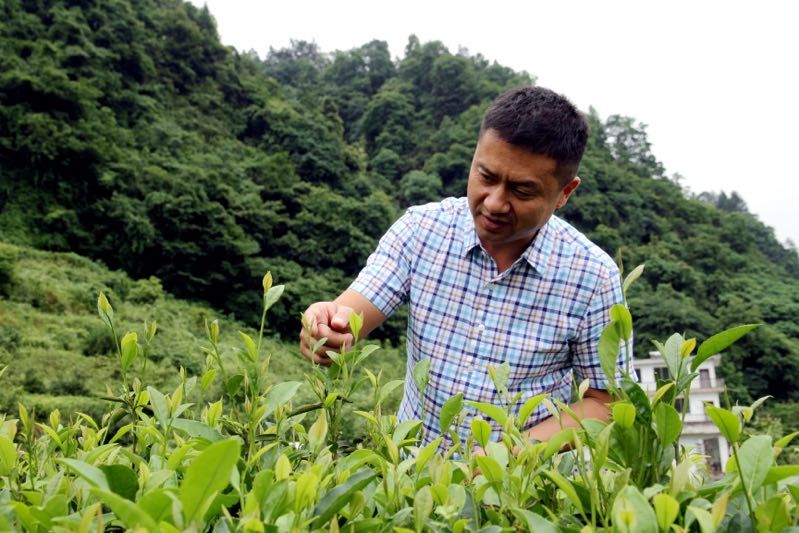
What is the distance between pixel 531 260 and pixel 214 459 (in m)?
1.11

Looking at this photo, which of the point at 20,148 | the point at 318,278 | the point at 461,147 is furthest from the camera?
the point at 461,147

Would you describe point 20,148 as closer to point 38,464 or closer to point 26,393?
point 26,393

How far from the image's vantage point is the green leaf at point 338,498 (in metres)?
0.39

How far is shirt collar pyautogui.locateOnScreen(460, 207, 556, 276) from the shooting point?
1.32m

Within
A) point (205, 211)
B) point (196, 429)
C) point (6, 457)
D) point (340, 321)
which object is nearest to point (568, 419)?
point (340, 321)

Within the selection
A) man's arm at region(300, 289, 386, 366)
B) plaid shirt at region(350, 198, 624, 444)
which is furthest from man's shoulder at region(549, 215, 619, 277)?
man's arm at region(300, 289, 386, 366)

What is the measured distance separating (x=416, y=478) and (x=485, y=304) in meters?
0.90

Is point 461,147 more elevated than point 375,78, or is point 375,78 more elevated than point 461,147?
point 375,78

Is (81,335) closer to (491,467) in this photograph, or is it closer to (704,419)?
(491,467)

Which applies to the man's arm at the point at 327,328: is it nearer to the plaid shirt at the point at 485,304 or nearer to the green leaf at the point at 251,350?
the green leaf at the point at 251,350

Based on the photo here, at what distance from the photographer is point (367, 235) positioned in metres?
14.5

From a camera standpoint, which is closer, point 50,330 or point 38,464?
point 38,464

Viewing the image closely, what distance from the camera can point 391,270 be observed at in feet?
4.47

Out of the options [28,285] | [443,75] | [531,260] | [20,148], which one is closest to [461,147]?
[443,75]
